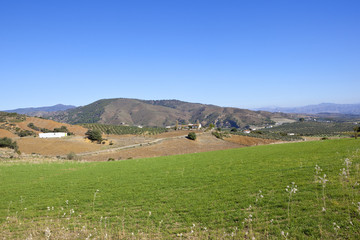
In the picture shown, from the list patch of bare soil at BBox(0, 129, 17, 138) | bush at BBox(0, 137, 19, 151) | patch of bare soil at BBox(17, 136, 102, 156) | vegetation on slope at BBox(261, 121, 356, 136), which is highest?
patch of bare soil at BBox(0, 129, 17, 138)

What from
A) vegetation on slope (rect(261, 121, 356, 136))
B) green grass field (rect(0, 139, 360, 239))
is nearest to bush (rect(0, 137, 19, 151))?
green grass field (rect(0, 139, 360, 239))

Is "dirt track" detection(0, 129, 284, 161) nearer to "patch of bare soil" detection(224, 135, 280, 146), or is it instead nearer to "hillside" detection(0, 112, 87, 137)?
"patch of bare soil" detection(224, 135, 280, 146)

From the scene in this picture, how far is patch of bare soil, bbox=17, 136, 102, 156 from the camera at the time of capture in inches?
2296

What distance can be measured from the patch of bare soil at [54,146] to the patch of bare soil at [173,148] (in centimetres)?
1131

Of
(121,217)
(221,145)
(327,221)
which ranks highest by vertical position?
(327,221)

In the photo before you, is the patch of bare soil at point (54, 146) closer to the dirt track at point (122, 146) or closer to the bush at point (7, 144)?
the dirt track at point (122, 146)

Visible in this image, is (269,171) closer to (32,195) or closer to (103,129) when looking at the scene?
(32,195)

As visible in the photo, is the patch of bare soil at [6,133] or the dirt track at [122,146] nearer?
the dirt track at [122,146]

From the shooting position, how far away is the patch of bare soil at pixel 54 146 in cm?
5832

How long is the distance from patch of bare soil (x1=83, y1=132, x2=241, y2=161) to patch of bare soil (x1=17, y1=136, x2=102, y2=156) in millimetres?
11309

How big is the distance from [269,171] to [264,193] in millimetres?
4453

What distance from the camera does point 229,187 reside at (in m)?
12.1

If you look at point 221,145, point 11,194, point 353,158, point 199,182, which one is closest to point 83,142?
point 221,145

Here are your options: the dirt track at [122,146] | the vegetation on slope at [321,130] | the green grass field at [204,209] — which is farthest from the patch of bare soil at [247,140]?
the green grass field at [204,209]
